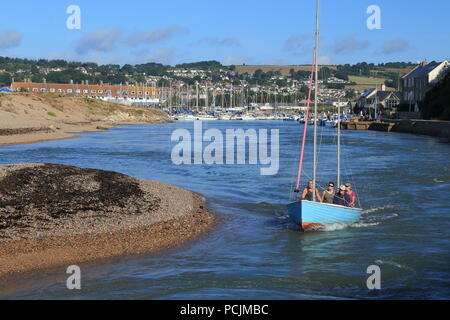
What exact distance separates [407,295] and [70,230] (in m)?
11.8

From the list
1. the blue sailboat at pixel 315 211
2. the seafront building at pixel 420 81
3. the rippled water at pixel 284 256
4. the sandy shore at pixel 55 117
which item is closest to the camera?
the rippled water at pixel 284 256

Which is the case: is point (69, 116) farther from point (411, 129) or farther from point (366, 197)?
point (366, 197)

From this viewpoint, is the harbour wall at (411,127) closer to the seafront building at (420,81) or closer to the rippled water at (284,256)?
the seafront building at (420,81)

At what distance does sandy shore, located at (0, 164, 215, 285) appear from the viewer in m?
18.8

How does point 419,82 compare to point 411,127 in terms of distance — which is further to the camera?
point 419,82

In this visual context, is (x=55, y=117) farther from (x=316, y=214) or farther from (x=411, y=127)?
(x=316, y=214)

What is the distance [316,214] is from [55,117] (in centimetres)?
A: 10965

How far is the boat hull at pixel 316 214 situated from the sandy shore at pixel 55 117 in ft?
175

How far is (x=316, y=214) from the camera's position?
923 inches

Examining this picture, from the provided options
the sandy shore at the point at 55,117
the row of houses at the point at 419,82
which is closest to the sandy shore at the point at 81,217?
the sandy shore at the point at 55,117

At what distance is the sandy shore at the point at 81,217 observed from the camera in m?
18.8

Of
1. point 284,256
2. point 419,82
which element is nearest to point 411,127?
point 419,82

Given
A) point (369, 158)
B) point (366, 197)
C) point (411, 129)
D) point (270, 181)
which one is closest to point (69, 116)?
point (411, 129)
